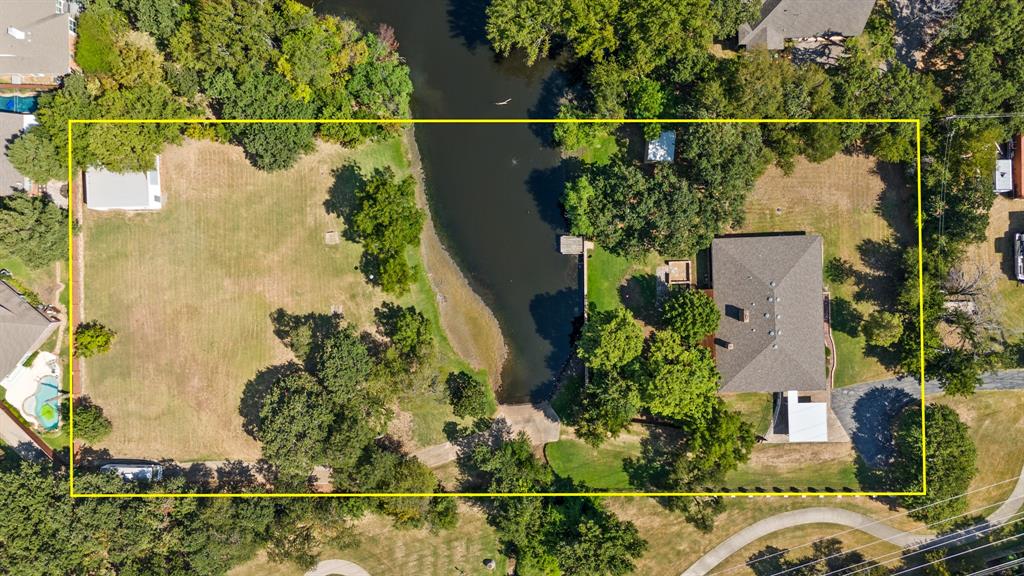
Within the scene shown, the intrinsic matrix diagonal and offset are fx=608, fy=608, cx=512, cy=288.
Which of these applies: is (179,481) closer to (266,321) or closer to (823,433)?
(266,321)

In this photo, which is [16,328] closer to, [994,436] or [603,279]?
[603,279]

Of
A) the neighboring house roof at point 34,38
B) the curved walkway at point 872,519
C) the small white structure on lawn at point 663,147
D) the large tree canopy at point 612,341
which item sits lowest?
the curved walkway at point 872,519

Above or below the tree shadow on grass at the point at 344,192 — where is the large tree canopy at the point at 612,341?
below

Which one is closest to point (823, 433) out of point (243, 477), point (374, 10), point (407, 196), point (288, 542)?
point (407, 196)

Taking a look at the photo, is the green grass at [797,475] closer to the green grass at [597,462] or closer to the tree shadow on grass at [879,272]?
the green grass at [597,462]

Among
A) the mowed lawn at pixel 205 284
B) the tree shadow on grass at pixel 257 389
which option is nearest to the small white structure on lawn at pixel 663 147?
the mowed lawn at pixel 205 284
